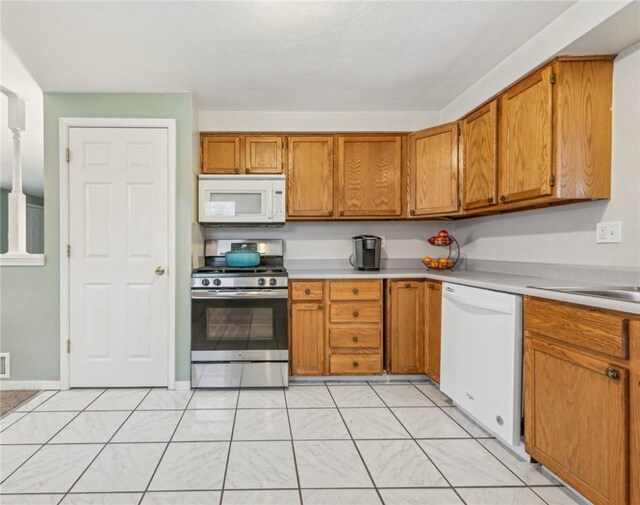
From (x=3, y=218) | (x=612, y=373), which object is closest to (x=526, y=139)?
(x=612, y=373)

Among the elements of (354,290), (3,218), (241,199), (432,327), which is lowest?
(432,327)

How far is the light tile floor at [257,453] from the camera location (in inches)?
62.9

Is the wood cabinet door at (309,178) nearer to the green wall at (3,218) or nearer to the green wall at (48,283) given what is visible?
the green wall at (48,283)

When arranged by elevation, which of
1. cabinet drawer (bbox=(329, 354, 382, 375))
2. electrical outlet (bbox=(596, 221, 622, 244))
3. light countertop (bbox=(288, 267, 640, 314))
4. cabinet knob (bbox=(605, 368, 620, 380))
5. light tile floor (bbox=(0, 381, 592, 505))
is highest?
electrical outlet (bbox=(596, 221, 622, 244))

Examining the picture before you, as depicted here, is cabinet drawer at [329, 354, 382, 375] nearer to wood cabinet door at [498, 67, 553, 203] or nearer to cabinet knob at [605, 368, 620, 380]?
wood cabinet door at [498, 67, 553, 203]

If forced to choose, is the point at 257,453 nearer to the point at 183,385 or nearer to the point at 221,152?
the point at 183,385

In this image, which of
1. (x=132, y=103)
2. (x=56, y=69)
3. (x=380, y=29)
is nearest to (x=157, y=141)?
(x=132, y=103)

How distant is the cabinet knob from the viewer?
51.7 inches

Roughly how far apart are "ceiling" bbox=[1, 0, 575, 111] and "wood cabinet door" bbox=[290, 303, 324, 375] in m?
1.76

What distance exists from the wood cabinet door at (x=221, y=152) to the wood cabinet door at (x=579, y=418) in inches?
103

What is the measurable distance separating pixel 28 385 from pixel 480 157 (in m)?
3.82

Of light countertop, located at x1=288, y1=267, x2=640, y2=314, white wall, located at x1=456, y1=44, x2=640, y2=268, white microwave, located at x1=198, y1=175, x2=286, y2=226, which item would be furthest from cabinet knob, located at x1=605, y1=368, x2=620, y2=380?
white microwave, located at x1=198, y1=175, x2=286, y2=226

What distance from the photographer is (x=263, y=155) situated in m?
3.25

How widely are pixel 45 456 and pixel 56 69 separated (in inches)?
96.8
